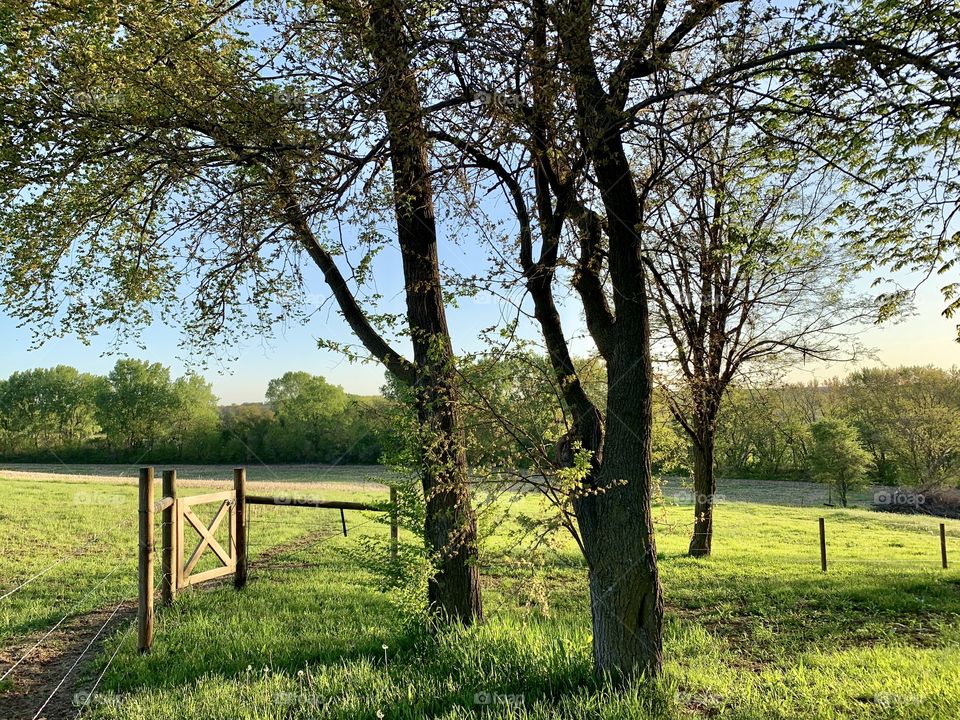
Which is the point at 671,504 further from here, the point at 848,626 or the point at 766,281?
the point at 766,281

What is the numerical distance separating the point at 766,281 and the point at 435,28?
34.3ft

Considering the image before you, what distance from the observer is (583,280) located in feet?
17.2

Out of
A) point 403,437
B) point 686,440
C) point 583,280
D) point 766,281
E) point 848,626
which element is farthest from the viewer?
point 686,440

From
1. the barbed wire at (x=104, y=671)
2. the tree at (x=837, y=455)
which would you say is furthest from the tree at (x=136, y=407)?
the tree at (x=837, y=455)

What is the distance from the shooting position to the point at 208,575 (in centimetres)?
855

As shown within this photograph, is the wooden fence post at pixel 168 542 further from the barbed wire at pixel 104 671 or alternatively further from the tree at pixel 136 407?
the tree at pixel 136 407

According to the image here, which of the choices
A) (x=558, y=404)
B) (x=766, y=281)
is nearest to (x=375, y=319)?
(x=558, y=404)

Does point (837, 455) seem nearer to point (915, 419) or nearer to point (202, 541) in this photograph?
point (915, 419)

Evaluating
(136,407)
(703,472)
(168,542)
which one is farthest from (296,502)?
(136,407)

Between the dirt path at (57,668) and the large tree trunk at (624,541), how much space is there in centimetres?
444

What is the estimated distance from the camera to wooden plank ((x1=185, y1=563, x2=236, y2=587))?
8.24 m

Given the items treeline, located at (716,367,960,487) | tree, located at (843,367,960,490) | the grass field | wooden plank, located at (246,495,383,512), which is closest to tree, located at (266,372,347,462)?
the grass field

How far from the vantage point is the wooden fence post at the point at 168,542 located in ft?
25.0

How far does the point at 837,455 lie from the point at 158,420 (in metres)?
35.9
